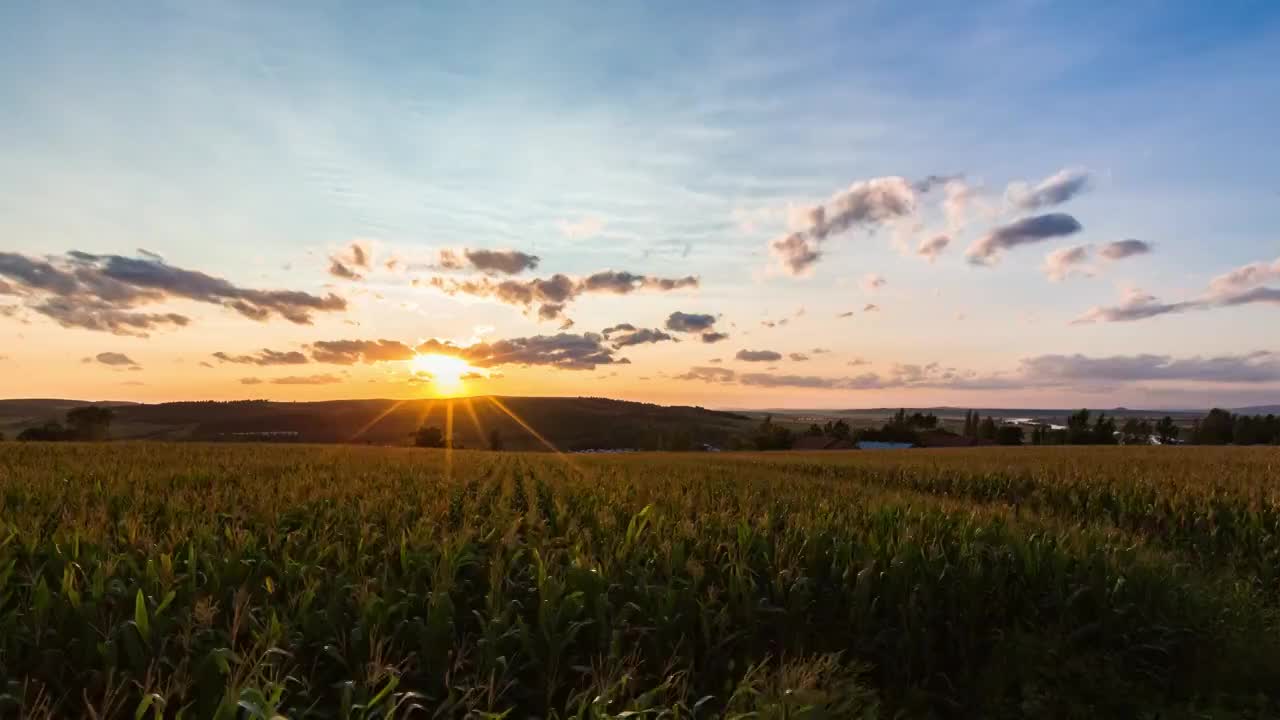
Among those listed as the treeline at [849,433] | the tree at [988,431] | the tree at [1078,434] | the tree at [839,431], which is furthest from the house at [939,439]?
the tree at [1078,434]

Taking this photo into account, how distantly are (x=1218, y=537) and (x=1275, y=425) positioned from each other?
351 ft

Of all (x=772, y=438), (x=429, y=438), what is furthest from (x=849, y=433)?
(x=429, y=438)

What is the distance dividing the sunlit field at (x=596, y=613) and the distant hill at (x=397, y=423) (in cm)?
11240

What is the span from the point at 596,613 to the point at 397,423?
157841 mm

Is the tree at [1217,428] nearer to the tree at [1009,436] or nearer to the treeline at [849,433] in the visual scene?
the tree at [1009,436]

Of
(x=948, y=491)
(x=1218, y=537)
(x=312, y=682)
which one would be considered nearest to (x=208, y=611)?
(x=312, y=682)

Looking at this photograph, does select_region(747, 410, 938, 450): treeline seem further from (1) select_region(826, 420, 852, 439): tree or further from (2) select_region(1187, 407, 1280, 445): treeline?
(2) select_region(1187, 407, 1280, 445): treeline

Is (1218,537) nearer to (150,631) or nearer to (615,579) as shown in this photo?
(615,579)

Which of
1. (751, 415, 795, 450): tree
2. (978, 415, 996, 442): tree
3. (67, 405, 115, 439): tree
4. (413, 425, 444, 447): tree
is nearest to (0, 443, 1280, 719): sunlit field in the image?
(413, 425, 444, 447): tree

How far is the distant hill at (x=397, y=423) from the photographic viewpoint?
132m

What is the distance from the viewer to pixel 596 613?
6.36 metres

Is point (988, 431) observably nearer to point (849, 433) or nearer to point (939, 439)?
point (939, 439)

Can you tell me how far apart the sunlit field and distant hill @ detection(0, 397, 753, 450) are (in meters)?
112

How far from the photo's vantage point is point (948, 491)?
23.1 meters
